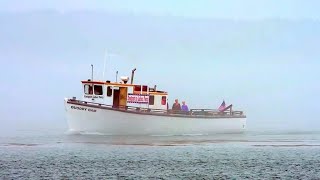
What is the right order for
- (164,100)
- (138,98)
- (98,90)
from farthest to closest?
1. (164,100)
2. (138,98)
3. (98,90)

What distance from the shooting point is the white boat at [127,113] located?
5341cm

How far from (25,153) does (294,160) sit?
1863 cm

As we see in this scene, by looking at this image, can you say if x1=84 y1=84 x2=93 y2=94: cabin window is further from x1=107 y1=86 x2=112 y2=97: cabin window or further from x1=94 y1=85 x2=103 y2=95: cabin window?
x1=107 y1=86 x2=112 y2=97: cabin window

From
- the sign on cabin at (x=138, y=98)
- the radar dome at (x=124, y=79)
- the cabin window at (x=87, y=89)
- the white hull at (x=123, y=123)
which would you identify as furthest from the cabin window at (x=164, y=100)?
the cabin window at (x=87, y=89)

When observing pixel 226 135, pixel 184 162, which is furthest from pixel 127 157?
pixel 226 135

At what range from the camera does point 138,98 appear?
185 ft

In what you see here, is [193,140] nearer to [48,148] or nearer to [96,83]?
[96,83]

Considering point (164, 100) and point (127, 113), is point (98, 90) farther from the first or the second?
point (164, 100)

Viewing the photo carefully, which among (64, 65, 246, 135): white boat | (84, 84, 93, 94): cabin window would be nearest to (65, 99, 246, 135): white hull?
(64, 65, 246, 135): white boat

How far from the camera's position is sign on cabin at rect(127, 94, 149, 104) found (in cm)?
5609

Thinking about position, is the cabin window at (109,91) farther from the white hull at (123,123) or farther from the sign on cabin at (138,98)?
the white hull at (123,123)

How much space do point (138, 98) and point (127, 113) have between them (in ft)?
10.6

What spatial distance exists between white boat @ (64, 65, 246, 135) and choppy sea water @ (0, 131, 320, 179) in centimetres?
100

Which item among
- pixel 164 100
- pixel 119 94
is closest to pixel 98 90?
pixel 119 94
